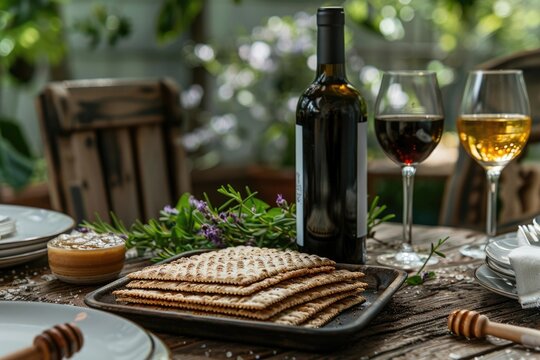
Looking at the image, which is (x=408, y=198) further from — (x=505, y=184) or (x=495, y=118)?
(x=505, y=184)

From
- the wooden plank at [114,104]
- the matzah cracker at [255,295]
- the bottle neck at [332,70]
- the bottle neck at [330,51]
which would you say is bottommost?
the matzah cracker at [255,295]

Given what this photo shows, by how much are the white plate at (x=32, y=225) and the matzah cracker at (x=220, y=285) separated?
12.6 inches

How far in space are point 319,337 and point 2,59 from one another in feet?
9.34

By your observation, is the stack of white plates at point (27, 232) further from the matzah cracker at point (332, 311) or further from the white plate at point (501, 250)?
the white plate at point (501, 250)

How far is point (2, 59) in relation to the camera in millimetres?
3297

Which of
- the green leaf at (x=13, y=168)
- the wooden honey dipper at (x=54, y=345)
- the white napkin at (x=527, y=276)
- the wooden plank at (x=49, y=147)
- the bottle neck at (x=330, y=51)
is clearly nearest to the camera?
the wooden honey dipper at (x=54, y=345)

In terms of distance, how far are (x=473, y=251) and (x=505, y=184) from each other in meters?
0.97

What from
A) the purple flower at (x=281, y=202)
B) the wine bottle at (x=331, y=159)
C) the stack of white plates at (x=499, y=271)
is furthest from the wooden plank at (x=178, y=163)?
the stack of white plates at (x=499, y=271)

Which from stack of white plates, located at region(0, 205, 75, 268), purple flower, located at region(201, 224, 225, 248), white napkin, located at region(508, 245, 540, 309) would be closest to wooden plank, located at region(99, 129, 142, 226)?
stack of white plates, located at region(0, 205, 75, 268)

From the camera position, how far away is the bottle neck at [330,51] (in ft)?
3.40

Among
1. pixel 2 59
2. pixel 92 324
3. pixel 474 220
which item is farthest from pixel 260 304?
pixel 2 59

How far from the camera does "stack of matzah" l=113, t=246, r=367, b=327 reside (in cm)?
84

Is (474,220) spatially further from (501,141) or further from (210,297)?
(210,297)

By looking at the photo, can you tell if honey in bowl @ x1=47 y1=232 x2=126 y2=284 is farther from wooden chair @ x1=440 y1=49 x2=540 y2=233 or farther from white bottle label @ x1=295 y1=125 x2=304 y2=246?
wooden chair @ x1=440 y1=49 x2=540 y2=233
